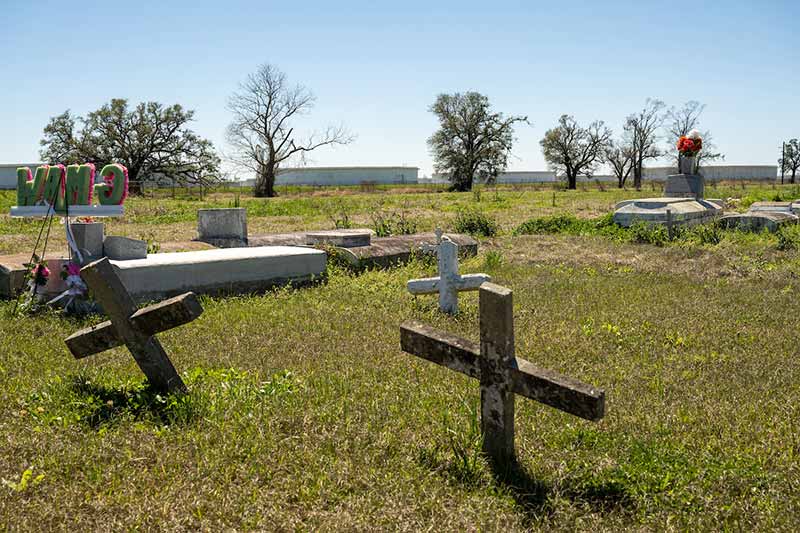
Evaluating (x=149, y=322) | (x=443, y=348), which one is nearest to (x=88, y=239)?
(x=149, y=322)

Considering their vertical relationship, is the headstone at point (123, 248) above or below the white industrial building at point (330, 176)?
below

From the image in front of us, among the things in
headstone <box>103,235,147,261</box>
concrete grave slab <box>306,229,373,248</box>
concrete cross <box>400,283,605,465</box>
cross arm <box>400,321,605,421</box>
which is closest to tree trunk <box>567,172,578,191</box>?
concrete grave slab <box>306,229,373,248</box>

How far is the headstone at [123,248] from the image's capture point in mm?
8414

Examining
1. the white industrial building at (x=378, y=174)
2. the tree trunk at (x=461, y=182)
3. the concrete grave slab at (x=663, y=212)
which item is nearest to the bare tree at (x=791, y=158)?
the white industrial building at (x=378, y=174)

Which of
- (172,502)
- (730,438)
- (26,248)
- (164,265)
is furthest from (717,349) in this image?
(26,248)

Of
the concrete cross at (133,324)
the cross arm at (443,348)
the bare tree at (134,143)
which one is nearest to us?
the cross arm at (443,348)

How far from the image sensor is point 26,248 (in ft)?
47.0

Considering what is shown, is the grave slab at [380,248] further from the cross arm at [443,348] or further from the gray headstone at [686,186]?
the gray headstone at [686,186]

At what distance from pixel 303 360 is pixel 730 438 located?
321 centimetres

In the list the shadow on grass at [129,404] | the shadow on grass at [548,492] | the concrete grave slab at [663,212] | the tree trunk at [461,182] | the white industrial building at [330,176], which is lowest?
the shadow on grass at [548,492]

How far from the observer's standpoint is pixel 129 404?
14.5 ft

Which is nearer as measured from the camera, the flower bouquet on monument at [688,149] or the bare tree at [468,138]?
the flower bouquet on monument at [688,149]

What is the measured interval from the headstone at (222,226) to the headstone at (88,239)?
10.6ft

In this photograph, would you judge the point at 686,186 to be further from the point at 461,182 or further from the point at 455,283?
the point at 461,182
